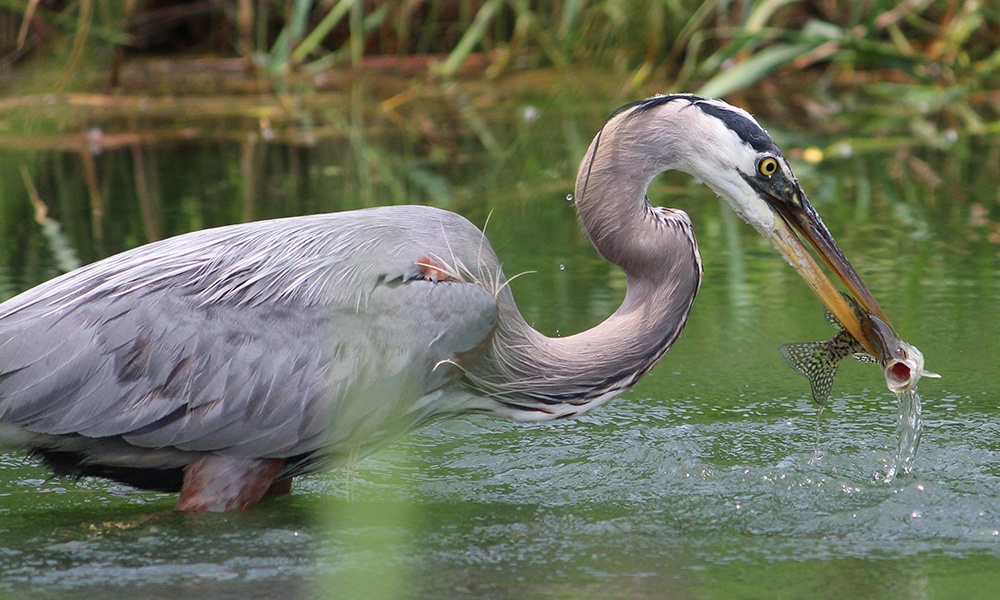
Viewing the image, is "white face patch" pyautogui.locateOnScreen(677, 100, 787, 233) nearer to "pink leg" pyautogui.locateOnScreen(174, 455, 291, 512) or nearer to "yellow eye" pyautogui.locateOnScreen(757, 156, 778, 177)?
"yellow eye" pyautogui.locateOnScreen(757, 156, 778, 177)

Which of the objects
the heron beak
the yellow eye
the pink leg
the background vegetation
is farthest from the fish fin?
the background vegetation

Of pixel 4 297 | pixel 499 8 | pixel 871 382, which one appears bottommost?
pixel 871 382

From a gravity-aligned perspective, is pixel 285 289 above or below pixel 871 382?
above

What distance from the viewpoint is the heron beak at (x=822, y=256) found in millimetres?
4324

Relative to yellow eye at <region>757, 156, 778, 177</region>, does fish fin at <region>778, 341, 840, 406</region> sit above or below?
below

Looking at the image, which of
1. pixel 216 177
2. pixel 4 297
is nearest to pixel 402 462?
pixel 4 297

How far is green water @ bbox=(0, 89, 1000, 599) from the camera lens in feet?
11.5

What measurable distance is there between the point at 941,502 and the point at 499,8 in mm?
8820

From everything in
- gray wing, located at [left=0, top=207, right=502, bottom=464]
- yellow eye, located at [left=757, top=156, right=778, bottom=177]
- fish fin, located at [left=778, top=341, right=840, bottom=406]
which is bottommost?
fish fin, located at [left=778, top=341, right=840, bottom=406]

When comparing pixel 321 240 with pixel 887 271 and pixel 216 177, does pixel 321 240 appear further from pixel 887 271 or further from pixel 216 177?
pixel 216 177

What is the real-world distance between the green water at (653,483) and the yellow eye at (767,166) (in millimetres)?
888

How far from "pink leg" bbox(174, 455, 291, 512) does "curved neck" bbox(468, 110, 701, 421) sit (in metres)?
0.76

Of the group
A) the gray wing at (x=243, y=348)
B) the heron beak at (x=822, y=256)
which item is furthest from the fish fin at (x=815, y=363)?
the gray wing at (x=243, y=348)

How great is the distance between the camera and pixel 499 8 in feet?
39.6
